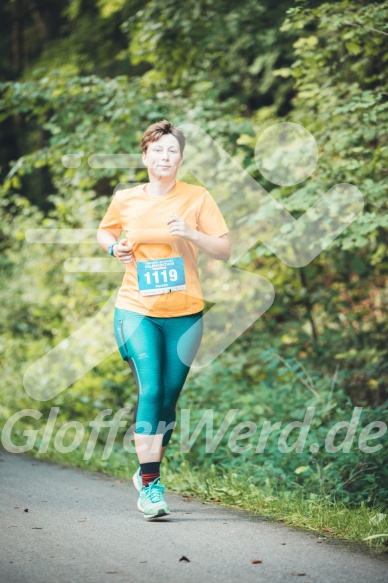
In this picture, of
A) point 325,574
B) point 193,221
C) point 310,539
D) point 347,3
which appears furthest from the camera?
point 347,3

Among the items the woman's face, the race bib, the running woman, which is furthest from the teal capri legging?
the woman's face

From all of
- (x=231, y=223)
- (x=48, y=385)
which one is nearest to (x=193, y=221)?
(x=231, y=223)

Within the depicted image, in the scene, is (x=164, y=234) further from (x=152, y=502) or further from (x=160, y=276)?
(x=152, y=502)

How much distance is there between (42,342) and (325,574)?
26.7 feet

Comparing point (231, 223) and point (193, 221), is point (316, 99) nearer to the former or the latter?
point (231, 223)

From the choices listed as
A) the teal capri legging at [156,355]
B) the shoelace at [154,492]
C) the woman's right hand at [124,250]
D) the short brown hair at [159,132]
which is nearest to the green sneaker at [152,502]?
the shoelace at [154,492]

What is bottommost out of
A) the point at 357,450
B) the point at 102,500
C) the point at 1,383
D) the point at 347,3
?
the point at 1,383

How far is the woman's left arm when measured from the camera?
393cm

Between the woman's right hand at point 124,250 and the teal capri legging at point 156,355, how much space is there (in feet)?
0.96

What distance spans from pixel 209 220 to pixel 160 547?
1781 mm

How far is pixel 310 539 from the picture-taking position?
3.58m

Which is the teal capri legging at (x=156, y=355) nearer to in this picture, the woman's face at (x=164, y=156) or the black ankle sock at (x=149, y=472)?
the black ankle sock at (x=149, y=472)

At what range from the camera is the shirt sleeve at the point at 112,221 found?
437 cm

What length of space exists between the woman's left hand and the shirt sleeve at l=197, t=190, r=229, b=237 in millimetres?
272
